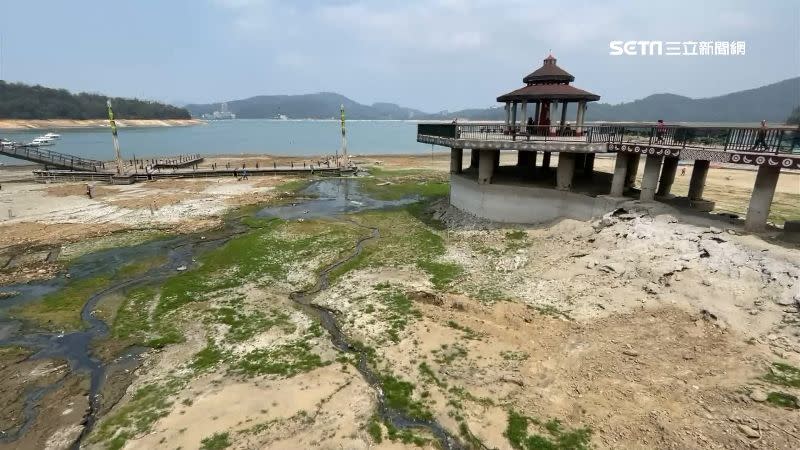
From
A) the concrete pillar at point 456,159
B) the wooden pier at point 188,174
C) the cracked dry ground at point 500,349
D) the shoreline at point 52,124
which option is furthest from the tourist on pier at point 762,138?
the shoreline at point 52,124

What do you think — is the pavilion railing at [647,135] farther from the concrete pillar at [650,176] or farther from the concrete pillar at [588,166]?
the concrete pillar at [588,166]

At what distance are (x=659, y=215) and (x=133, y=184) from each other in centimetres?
5480

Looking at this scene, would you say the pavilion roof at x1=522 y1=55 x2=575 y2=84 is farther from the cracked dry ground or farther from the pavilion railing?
the cracked dry ground

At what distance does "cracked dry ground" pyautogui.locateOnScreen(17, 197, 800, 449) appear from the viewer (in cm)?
1050

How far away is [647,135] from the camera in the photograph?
23.0 metres

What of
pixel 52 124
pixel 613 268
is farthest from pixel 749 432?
pixel 52 124

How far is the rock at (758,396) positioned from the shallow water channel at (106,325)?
863 cm

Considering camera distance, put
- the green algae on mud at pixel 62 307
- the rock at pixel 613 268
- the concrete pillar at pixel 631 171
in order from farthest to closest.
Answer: the concrete pillar at pixel 631 171 < the rock at pixel 613 268 < the green algae on mud at pixel 62 307

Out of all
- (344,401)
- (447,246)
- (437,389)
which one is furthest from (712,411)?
(447,246)

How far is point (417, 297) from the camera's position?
58.4 feet

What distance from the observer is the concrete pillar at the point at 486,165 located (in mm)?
27719

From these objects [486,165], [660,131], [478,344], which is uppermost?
[660,131]

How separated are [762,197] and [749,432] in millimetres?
12861

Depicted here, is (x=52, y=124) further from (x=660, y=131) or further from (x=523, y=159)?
(x=660, y=131)
